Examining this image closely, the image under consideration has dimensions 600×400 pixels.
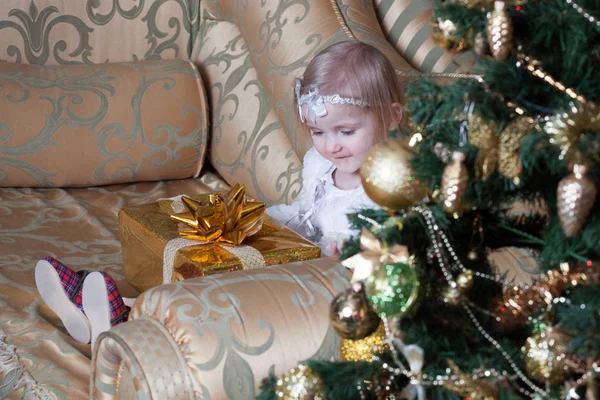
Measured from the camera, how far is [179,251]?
134 centimetres

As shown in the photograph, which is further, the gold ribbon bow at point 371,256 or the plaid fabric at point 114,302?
the plaid fabric at point 114,302

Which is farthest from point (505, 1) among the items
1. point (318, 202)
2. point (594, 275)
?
point (318, 202)

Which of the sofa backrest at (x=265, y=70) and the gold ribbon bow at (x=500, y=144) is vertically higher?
the gold ribbon bow at (x=500, y=144)

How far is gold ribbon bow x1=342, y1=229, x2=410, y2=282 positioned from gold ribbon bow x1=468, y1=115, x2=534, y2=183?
0.11 meters

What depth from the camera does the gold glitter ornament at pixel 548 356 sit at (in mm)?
719

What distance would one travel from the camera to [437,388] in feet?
2.66

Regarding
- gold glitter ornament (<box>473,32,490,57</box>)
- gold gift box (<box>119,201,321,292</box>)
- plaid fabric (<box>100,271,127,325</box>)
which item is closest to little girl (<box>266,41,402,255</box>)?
gold gift box (<box>119,201,321,292</box>)

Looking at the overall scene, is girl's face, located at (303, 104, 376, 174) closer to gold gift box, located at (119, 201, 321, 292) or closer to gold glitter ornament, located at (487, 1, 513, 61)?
gold gift box, located at (119, 201, 321, 292)

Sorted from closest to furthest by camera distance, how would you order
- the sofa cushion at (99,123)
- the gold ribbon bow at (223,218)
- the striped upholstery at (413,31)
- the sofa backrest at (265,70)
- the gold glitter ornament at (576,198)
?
the gold glitter ornament at (576,198) → the gold ribbon bow at (223,218) → the striped upholstery at (413,31) → the sofa backrest at (265,70) → the sofa cushion at (99,123)

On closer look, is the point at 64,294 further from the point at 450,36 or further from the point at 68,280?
the point at 450,36

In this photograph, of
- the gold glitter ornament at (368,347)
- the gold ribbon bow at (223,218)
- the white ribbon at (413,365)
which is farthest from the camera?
Answer: the gold ribbon bow at (223,218)

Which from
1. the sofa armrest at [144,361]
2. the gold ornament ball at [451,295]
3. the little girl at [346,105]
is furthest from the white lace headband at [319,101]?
the gold ornament ball at [451,295]

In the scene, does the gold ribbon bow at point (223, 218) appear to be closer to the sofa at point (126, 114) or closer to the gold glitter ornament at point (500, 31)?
the sofa at point (126, 114)

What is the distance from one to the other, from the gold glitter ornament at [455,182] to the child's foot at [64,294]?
0.87m
